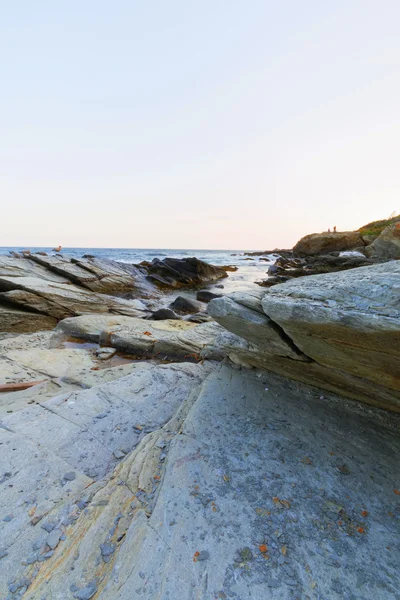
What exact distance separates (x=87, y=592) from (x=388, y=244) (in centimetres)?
3178

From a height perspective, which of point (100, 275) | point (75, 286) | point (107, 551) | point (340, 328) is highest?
point (340, 328)

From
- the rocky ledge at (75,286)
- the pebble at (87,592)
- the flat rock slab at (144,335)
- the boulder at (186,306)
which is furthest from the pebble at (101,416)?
the boulder at (186,306)

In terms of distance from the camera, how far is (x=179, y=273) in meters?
27.3

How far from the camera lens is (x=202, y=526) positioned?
8.68 ft

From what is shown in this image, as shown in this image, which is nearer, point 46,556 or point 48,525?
point 46,556

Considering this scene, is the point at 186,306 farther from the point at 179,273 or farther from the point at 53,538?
the point at 53,538

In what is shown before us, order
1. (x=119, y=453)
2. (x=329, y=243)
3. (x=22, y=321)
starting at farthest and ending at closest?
(x=329, y=243), (x=22, y=321), (x=119, y=453)

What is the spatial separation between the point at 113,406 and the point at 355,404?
13.5 ft

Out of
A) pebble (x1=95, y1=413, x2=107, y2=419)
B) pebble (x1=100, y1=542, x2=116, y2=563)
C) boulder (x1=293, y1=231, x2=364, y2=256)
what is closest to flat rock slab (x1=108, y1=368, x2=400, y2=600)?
pebble (x1=100, y1=542, x2=116, y2=563)

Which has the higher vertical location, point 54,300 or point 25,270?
point 25,270

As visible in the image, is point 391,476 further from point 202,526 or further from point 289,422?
point 202,526

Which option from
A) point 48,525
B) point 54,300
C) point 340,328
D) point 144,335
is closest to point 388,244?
point 144,335

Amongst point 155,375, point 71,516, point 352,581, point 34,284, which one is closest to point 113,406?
point 155,375

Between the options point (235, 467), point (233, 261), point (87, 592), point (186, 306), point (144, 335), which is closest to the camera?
point (87, 592)
